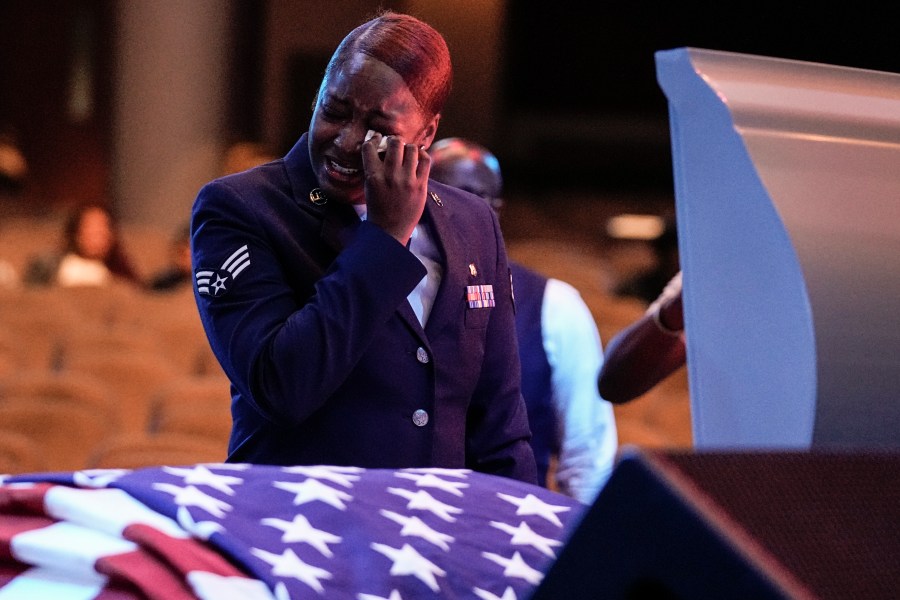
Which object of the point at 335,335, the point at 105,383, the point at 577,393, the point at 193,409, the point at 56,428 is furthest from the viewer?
the point at 105,383

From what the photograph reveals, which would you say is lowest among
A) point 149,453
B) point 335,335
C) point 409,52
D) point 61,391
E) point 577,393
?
point 61,391

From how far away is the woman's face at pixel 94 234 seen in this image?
7.26 meters

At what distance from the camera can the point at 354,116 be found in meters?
1.19

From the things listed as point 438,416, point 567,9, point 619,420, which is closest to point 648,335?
point 438,416

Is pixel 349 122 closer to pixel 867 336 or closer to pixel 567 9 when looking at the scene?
pixel 867 336

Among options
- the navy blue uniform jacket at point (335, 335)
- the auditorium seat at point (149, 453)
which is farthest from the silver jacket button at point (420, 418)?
the auditorium seat at point (149, 453)

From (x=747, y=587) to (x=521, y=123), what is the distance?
11526 millimetres

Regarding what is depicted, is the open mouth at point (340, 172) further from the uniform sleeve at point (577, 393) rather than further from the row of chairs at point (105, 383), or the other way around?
the row of chairs at point (105, 383)

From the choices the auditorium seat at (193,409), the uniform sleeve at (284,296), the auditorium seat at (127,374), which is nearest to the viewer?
the uniform sleeve at (284,296)

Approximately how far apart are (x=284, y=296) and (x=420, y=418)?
0.60 feet

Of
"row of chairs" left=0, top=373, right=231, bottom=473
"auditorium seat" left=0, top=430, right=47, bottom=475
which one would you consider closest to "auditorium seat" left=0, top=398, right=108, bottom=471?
"row of chairs" left=0, top=373, right=231, bottom=473

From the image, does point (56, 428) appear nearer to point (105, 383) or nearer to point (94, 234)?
point (105, 383)

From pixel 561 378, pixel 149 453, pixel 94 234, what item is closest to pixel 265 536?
pixel 561 378

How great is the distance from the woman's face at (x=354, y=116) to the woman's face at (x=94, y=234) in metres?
6.35
